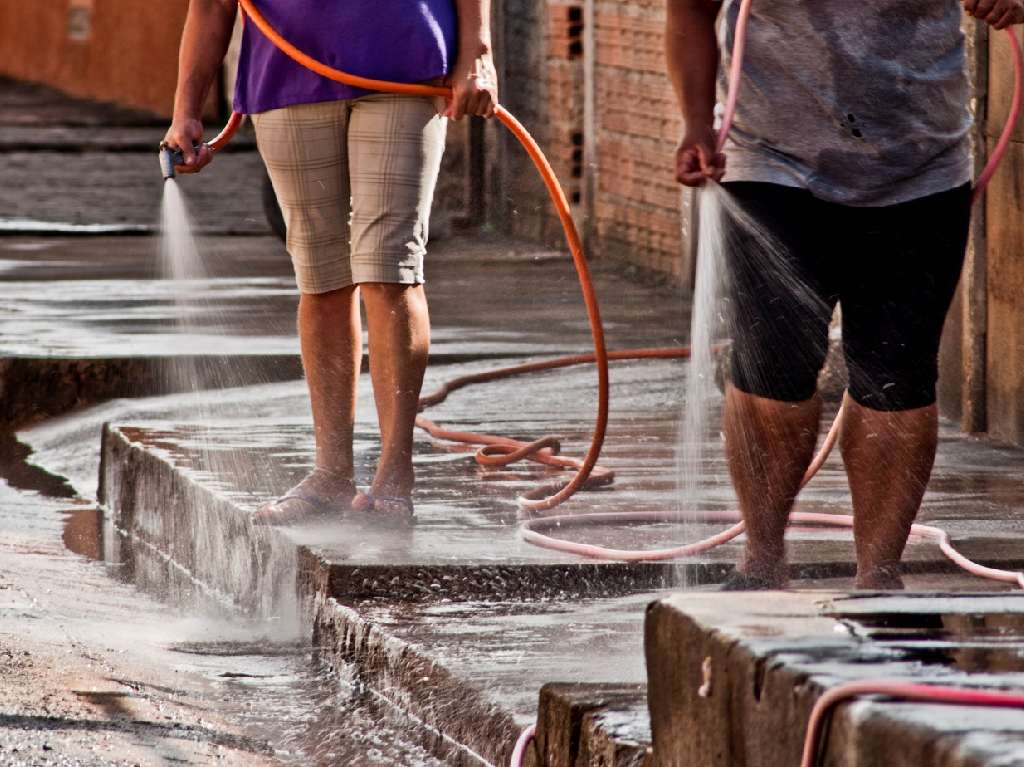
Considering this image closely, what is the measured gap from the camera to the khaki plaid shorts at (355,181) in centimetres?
582

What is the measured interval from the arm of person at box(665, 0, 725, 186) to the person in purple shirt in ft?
2.94

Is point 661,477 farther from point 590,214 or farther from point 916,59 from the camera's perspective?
point 590,214

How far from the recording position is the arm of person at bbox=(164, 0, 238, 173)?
Answer: 608 cm

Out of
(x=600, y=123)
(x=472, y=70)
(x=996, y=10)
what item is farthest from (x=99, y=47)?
(x=996, y=10)

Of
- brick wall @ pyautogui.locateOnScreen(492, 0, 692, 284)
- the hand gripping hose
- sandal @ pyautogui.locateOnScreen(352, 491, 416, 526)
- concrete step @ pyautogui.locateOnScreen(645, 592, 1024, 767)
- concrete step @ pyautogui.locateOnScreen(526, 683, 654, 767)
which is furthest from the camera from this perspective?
brick wall @ pyautogui.locateOnScreen(492, 0, 692, 284)

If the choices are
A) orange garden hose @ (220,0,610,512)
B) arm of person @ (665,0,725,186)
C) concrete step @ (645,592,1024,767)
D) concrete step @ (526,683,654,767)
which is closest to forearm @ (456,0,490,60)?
orange garden hose @ (220,0,610,512)

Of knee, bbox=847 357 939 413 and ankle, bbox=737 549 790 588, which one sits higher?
knee, bbox=847 357 939 413

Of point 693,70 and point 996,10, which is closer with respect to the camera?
point 996,10

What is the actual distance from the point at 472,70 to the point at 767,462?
137 centimetres

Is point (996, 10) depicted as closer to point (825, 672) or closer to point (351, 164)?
point (351, 164)

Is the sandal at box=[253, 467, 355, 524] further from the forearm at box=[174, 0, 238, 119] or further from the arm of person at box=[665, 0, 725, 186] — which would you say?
the arm of person at box=[665, 0, 725, 186]

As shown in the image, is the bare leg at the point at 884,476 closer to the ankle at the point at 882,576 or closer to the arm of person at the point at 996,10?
the ankle at the point at 882,576

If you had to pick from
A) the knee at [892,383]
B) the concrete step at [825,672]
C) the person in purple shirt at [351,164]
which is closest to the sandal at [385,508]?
the person in purple shirt at [351,164]

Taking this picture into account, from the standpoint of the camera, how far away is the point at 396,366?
5965 millimetres
